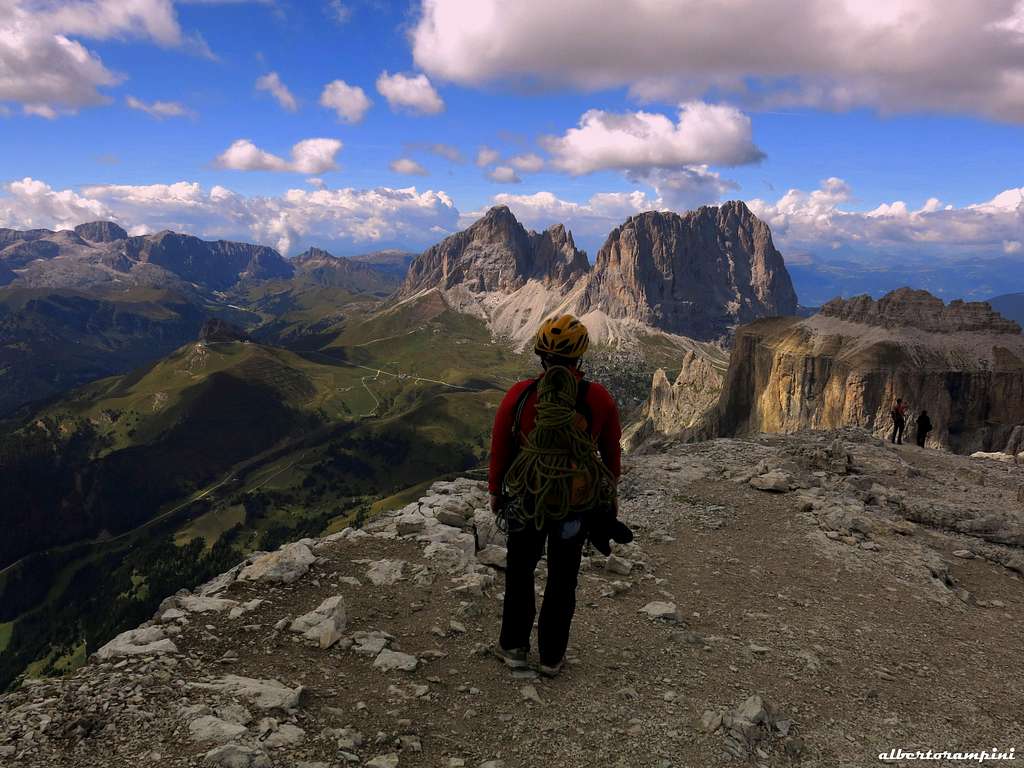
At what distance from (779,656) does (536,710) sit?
16.2 feet

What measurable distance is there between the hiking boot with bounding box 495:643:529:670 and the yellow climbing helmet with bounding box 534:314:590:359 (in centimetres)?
490

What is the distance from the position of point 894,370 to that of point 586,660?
295 ft

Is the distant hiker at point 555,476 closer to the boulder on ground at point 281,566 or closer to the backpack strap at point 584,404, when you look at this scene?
the backpack strap at point 584,404

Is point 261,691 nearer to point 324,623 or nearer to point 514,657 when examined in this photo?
point 324,623

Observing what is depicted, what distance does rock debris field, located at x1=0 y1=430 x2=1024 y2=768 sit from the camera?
7.02 m

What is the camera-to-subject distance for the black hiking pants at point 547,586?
8.60 m

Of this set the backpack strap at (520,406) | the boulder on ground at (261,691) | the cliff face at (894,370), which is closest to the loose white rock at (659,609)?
the backpack strap at (520,406)

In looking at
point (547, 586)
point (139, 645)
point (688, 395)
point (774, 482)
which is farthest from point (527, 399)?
point (688, 395)

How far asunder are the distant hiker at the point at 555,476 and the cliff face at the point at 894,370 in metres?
73.0

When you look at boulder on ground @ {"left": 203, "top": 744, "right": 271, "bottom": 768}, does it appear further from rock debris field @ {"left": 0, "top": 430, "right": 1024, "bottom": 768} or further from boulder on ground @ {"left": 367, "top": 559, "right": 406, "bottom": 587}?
boulder on ground @ {"left": 367, "top": 559, "right": 406, "bottom": 587}

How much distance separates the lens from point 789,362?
9775 cm

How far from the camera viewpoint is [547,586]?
8.76 meters

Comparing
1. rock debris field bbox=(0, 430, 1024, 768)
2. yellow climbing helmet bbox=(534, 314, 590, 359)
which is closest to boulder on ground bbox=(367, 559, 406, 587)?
rock debris field bbox=(0, 430, 1024, 768)

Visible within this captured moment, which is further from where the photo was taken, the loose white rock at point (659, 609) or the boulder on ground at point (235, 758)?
the loose white rock at point (659, 609)
